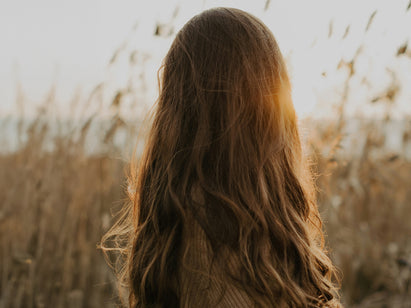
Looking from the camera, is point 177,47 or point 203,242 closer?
point 203,242

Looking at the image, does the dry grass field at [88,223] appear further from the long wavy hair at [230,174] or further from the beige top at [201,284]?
the beige top at [201,284]

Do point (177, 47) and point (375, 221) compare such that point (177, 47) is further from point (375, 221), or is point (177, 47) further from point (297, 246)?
point (375, 221)

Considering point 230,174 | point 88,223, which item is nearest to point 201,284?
point 230,174

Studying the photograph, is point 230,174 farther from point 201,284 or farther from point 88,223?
point 88,223

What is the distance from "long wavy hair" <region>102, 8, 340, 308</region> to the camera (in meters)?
0.88

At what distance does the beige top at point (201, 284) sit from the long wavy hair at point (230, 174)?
0.02 m

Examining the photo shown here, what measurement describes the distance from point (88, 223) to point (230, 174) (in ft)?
4.91

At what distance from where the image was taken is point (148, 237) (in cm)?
101

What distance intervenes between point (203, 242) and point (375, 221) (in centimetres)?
213

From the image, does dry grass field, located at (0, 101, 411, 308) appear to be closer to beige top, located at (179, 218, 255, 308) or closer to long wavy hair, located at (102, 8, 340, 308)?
long wavy hair, located at (102, 8, 340, 308)

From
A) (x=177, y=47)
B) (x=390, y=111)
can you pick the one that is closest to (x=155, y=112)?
(x=177, y=47)

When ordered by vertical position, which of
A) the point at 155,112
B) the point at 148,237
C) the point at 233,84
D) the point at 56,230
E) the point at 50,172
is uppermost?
the point at 233,84

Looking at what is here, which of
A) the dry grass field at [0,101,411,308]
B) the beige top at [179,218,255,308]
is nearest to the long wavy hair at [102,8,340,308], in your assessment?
the beige top at [179,218,255,308]

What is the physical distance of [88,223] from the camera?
2.18m
